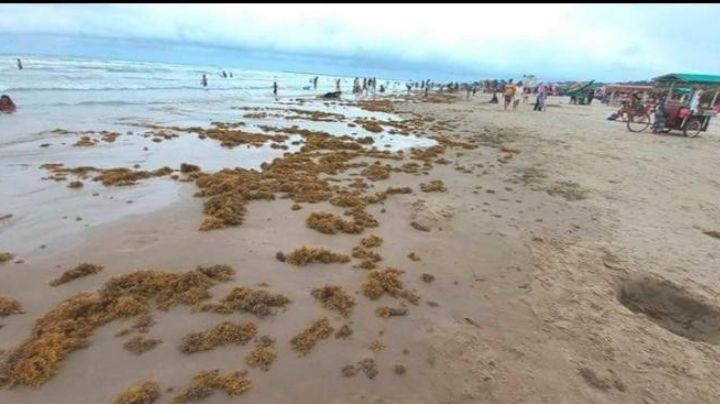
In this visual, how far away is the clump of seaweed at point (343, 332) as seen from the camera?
13.6ft

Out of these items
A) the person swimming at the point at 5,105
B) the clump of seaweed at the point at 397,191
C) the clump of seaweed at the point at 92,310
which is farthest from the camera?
the person swimming at the point at 5,105

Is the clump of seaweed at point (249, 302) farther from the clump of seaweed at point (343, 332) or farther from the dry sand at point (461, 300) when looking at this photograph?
the clump of seaweed at point (343, 332)

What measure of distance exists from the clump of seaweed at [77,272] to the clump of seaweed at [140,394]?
234 centimetres

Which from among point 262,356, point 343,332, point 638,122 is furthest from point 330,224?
point 638,122

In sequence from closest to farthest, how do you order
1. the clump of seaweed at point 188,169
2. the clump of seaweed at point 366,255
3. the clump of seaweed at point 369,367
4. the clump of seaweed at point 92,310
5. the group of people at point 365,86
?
1. the clump of seaweed at point 92,310
2. the clump of seaweed at point 369,367
3. the clump of seaweed at point 366,255
4. the clump of seaweed at point 188,169
5. the group of people at point 365,86

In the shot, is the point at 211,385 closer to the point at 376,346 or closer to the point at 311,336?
the point at 311,336

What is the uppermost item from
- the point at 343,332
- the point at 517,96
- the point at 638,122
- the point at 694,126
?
the point at 517,96

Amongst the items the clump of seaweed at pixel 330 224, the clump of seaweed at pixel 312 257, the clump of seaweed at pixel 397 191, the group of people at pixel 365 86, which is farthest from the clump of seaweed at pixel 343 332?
the group of people at pixel 365 86

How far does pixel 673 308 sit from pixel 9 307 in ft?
25.7

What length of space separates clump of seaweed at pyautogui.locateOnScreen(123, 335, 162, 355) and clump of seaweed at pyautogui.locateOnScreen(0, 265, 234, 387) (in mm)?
417

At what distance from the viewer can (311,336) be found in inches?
162

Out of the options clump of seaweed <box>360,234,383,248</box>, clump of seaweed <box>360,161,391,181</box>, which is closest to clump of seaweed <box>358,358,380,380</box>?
clump of seaweed <box>360,234,383,248</box>

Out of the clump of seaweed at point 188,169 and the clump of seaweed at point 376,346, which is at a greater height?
the clump of seaweed at point 188,169

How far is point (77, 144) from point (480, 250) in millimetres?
12789
